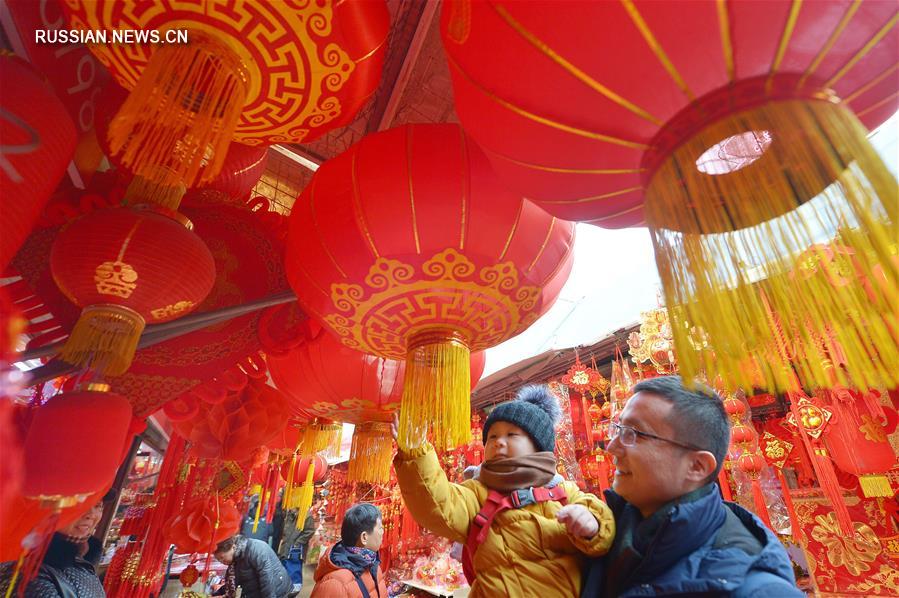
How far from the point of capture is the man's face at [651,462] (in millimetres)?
992

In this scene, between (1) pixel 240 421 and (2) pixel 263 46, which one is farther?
(1) pixel 240 421

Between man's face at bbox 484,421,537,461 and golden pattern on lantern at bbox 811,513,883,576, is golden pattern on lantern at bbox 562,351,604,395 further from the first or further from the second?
man's face at bbox 484,421,537,461

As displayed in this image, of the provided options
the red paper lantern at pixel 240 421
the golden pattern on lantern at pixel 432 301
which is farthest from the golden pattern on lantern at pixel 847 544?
the red paper lantern at pixel 240 421

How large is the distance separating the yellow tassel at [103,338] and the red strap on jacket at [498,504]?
1.14 meters

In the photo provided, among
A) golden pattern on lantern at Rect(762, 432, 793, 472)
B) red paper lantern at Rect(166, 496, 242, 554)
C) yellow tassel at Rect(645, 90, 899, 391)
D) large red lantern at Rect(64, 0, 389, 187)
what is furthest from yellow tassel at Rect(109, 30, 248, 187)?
golden pattern on lantern at Rect(762, 432, 793, 472)

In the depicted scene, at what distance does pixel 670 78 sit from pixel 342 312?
111cm

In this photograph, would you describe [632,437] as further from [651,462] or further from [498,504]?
[498,504]

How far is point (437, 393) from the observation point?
139cm

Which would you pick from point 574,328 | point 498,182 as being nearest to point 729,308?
point 498,182

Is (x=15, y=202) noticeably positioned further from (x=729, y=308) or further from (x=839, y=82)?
(x=839, y=82)

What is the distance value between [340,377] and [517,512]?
39.8 inches

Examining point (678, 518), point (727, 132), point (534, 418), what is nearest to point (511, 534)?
point (534, 418)

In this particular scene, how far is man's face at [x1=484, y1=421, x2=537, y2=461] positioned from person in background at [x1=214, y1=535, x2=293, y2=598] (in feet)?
9.62

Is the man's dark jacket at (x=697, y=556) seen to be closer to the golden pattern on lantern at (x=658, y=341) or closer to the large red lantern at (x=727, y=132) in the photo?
the large red lantern at (x=727, y=132)
